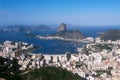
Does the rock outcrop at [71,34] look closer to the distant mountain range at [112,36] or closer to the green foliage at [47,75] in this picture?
the distant mountain range at [112,36]

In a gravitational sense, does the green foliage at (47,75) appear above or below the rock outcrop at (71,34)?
above

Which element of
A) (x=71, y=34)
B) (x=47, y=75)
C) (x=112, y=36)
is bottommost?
(x=71, y=34)

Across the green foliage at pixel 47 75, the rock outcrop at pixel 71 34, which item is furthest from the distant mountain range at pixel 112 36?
the green foliage at pixel 47 75

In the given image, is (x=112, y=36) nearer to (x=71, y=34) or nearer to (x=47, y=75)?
(x=71, y=34)

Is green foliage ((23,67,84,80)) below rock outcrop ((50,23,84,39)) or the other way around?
the other way around

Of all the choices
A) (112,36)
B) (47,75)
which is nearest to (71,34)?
(112,36)

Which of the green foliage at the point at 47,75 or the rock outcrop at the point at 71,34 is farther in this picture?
the rock outcrop at the point at 71,34

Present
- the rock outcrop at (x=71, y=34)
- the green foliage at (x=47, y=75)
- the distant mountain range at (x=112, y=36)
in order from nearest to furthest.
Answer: the green foliage at (x=47, y=75) → the distant mountain range at (x=112, y=36) → the rock outcrop at (x=71, y=34)

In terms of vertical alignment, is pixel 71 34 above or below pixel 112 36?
below

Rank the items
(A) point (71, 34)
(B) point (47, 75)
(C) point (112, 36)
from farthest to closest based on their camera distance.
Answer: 1. (A) point (71, 34)
2. (C) point (112, 36)
3. (B) point (47, 75)

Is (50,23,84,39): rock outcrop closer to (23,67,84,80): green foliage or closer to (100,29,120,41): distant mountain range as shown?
(100,29,120,41): distant mountain range

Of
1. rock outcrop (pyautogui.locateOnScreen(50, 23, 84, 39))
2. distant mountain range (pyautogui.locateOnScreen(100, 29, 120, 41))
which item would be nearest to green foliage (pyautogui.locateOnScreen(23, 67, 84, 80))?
distant mountain range (pyautogui.locateOnScreen(100, 29, 120, 41))

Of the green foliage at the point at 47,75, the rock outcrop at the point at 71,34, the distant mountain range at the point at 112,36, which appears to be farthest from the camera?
the rock outcrop at the point at 71,34
